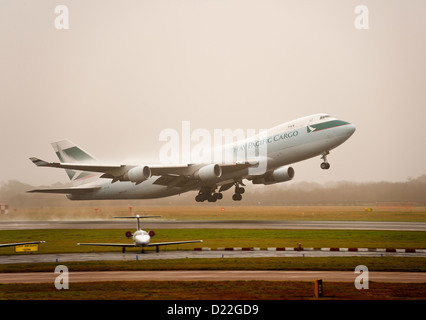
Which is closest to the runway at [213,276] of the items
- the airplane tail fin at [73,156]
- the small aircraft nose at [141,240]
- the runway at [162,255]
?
the runway at [162,255]

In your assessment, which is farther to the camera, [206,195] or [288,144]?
[206,195]

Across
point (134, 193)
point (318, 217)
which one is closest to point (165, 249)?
point (134, 193)

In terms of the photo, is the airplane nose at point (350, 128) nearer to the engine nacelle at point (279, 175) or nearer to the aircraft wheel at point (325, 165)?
the aircraft wheel at point (325, 165)

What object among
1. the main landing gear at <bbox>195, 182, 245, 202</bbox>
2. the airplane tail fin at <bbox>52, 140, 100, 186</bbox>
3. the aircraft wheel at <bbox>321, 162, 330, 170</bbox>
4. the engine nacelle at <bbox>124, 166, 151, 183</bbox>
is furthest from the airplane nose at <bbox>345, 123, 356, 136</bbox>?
the airplane tail fin at <bbox>52, 140, 100, 186</bbox>

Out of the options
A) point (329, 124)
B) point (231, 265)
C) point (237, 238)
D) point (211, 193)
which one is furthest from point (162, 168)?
point (231, 265)

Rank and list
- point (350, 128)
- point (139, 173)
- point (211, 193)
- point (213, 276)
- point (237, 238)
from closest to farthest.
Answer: point (213, 276) < point (237, 238) < point (350, 128) < point (139, 173) < point (211, 193)

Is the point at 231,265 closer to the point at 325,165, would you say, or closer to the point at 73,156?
the point at 325,165
